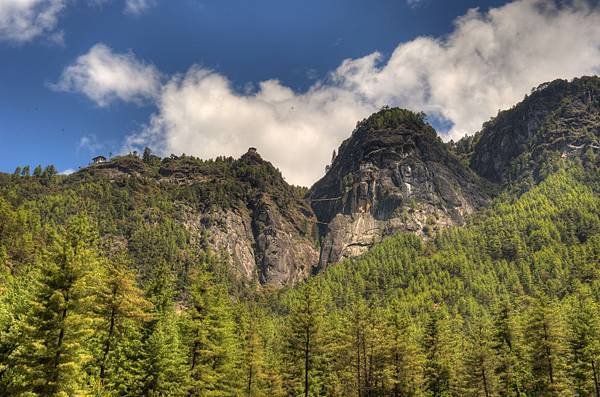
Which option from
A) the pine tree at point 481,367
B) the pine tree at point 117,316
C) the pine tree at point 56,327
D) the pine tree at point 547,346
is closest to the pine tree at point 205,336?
the pine tree at point 117,316

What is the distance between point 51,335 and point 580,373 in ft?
184

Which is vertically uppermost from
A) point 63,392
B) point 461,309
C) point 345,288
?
point 345,288

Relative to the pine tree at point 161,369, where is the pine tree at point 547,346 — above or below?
above

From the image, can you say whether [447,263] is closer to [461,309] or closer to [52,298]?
[461,309]

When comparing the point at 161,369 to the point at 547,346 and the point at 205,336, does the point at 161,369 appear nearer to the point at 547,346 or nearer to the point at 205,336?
the point at 205,336

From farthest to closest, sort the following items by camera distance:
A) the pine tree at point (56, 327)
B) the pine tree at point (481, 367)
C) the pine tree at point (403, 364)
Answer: the pine tree at point (481, 367), the pine tree at point (403, 364), the pine tree at point (56, 327)

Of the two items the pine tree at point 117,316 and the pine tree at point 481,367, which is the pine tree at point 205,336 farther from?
the pine tree at point 481,367

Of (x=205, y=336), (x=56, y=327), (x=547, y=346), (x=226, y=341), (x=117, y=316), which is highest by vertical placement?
(x=547, y=346)

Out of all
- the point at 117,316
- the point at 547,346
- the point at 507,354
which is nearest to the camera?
the point at 117,316

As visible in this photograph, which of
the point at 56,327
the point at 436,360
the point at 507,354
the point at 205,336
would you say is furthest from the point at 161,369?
the point at 507,354

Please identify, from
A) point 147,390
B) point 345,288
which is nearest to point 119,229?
point 345,288

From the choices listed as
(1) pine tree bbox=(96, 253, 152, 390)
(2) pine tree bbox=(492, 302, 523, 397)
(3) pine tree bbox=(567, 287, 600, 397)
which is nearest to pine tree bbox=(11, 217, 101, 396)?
(1) pine tree bbox=(96, 253, 152, 390)

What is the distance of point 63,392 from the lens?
2462 cm

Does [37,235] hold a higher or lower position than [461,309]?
higher
